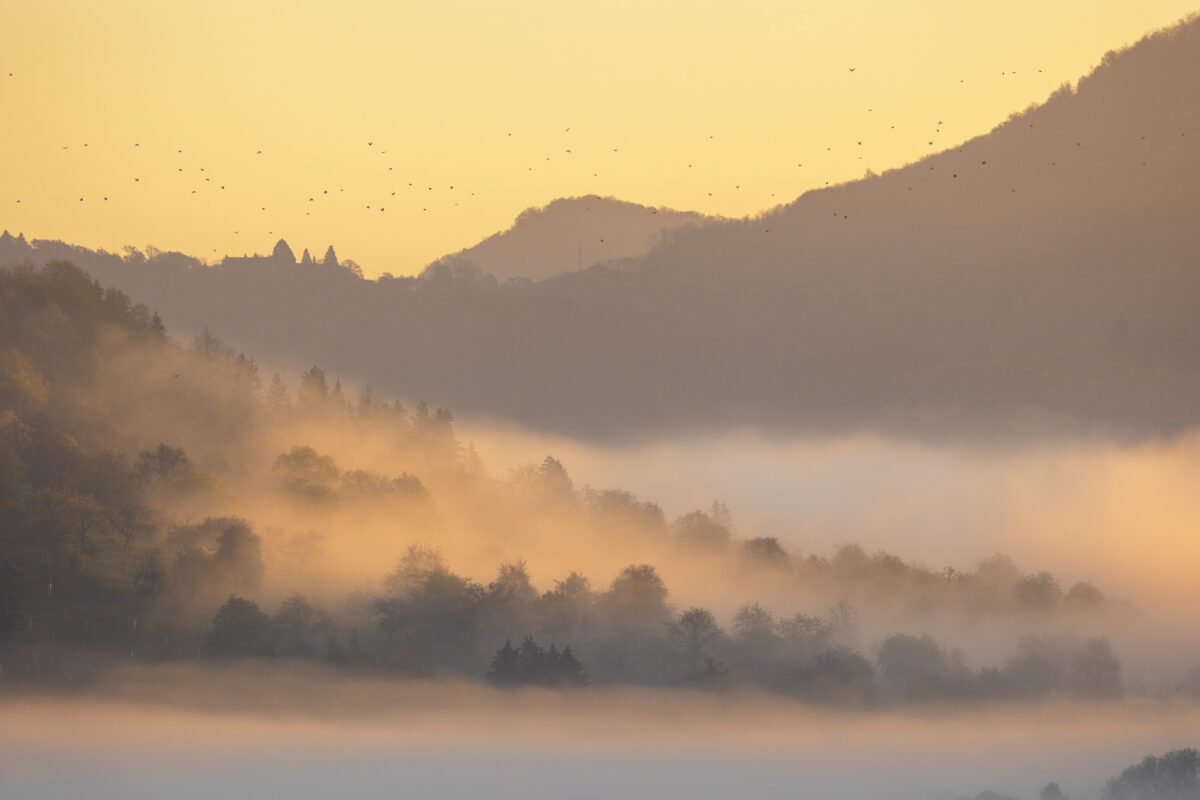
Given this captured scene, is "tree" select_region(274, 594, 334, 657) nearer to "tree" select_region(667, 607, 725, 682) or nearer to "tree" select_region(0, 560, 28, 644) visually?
"tree" select_region(0, 560, 28, 644)

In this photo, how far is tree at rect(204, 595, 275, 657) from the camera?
5940 inches

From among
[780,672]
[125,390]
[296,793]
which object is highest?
[125,390]

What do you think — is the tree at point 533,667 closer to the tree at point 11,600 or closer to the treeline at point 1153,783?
the treeline at point 1153,783

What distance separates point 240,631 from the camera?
15325 cm

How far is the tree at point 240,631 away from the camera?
151m

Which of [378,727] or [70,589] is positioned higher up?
[70,589]

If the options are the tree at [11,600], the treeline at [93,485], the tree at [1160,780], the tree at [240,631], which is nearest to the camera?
the tree at [11,600]

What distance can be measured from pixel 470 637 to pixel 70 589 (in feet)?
157

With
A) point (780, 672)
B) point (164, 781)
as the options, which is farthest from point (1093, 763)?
point (164, 781)

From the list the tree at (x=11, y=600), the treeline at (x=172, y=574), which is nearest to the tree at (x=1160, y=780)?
the treeline at (x=172, y=574)

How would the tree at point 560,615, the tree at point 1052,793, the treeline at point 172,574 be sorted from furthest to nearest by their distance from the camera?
1. the tree at point 560,615
2. the tree at point 1052,793
3. the treeline at point 172,574

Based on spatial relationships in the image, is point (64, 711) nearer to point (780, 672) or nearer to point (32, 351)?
point (32, 351)

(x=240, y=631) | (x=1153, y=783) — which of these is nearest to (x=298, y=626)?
(x=240, y=631)

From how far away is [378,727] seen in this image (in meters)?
167
